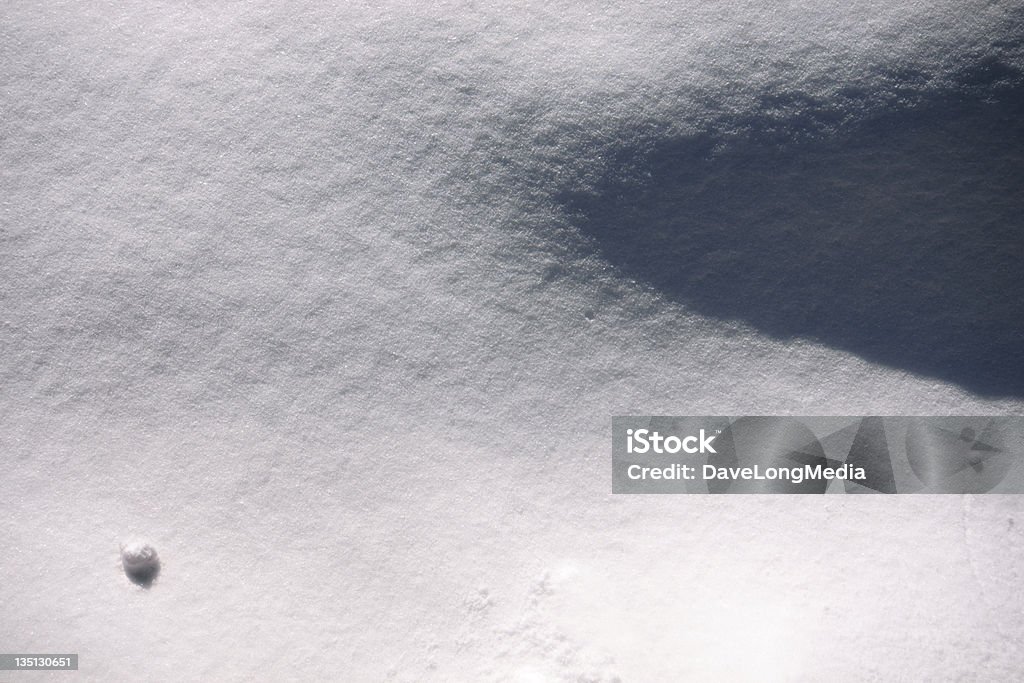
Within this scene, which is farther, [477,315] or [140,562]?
[477,315]

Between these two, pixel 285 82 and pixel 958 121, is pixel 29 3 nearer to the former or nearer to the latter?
pixel 285 82

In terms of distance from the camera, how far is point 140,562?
466 cm

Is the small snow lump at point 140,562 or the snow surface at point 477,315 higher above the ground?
the snow surface at point 477,315

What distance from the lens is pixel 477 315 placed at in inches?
205

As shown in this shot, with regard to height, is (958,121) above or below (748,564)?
above

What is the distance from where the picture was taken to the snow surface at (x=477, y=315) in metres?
4.61

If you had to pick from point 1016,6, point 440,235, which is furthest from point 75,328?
point 1016,6

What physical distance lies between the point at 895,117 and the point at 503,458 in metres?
4.24

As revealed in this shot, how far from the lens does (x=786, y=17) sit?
549 centimetres

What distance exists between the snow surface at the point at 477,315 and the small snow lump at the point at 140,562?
0.08 metres

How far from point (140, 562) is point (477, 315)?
299cm

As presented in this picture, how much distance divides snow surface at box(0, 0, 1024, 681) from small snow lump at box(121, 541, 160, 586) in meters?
0.08

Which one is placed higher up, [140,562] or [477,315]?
[477,315]

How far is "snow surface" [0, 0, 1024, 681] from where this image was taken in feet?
→ 15.1
